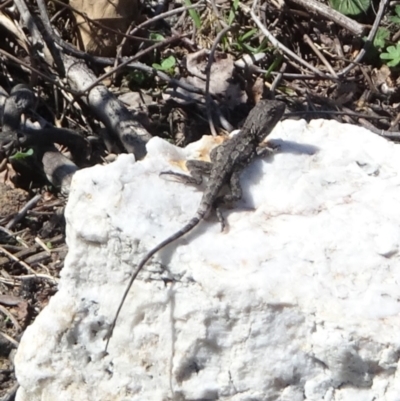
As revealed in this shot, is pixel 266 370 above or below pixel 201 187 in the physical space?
below

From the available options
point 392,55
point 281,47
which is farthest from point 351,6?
point 281,47

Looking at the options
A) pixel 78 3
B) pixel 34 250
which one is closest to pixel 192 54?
pixel 78 3

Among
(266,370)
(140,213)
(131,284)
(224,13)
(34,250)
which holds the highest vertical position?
(224,13)

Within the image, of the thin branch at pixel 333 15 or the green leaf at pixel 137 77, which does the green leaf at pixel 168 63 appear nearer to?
the green leaf at pixel 137 77

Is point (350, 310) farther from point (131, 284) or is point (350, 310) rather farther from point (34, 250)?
point (34, 250)

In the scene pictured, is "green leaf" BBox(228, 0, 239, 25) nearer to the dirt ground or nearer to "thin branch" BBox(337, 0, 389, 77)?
"thin branch" BBox(337, 0, 389, 77)

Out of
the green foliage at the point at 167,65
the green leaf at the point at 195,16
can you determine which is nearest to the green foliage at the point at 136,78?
the green foliage at the point at 167,65

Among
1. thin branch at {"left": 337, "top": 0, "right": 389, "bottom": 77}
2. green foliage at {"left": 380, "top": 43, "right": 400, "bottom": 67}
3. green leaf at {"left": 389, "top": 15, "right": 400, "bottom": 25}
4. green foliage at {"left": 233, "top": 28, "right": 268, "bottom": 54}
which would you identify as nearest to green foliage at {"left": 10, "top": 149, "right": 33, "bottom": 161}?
green foliage at {"left": 233, "top": 28, "right": 268, "bottom": 54}
